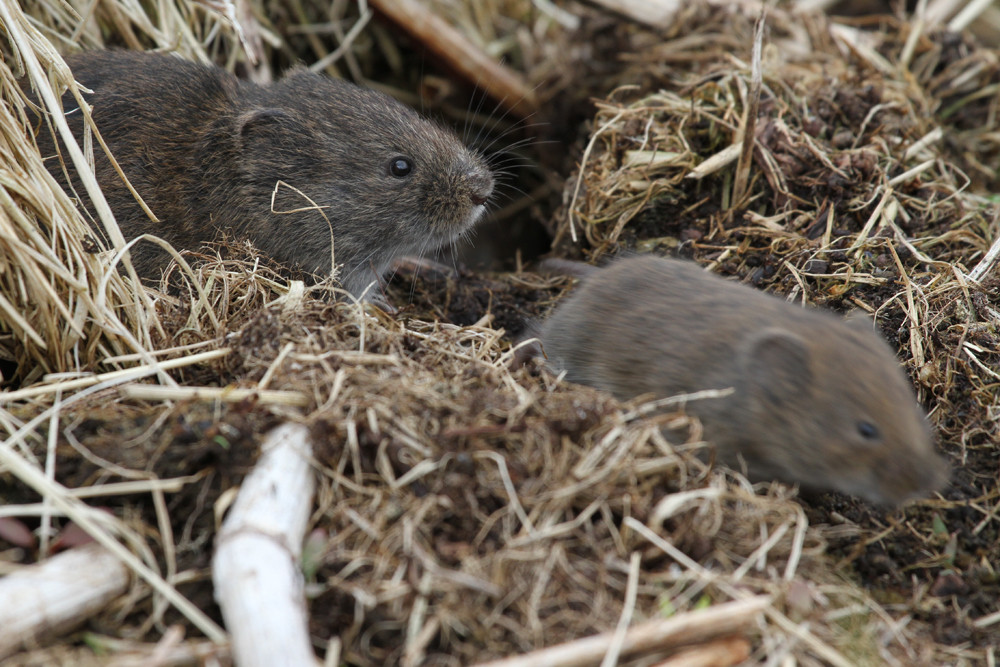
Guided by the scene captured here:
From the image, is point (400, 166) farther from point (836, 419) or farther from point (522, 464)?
point (836, 419)

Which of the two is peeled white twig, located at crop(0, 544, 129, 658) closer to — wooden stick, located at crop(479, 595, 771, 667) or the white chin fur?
wooden stick, located at crop(479, 595, 771, 667)

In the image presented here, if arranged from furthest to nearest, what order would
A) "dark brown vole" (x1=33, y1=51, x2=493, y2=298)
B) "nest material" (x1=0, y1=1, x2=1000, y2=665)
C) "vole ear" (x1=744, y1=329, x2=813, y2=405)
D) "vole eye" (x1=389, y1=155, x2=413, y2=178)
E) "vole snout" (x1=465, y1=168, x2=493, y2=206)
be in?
1. "vole snout" (x1=465, y1=168, x2=493, y2=206)
2. "vole eye" (x1=389, y1=155, x2=413, y2=178)
3. "dark brown vole" (x1=33, y1=51, x2=493, y2=298)
4. "vole ear" (x1=744, y1=329, x2=813, y2=405)
5. "nest material" (x1=0, y1=1, x2=1000, y2=665)

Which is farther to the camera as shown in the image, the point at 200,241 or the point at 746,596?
the point at 200,241

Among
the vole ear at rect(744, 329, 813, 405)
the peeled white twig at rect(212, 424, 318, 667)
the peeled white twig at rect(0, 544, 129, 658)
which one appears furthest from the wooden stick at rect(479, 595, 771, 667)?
the peeled white twig at rect(0, 544, 129, 658)

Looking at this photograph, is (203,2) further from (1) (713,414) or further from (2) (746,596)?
(2) (746,596)

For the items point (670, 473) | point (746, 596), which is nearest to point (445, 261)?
point (670, 473)

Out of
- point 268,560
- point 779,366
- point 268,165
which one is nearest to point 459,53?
point 268,165

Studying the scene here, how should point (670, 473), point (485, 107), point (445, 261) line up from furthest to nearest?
1. point (485, 107)
2. point (445, 261)
3. point (670, 473)
